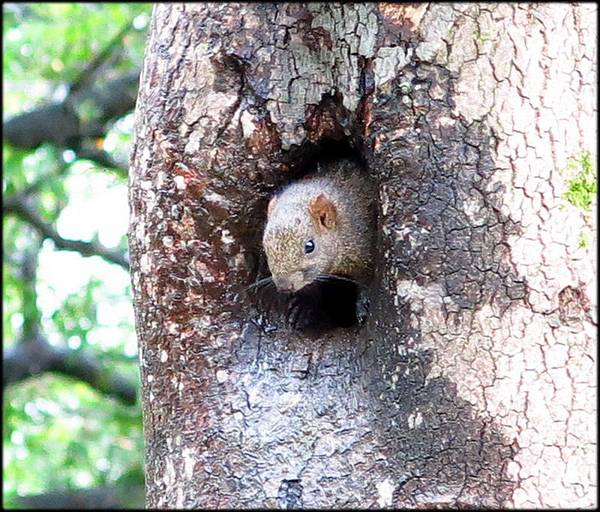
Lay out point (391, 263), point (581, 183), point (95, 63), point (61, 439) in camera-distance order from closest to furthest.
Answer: point (581, 183), point (391, 263), point (95, 63), point (61, 439)

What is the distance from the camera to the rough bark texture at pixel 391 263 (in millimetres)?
2346

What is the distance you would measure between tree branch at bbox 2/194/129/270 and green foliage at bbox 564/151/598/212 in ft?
14.7

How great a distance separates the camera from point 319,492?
7.90 feet

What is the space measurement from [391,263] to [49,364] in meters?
4.66

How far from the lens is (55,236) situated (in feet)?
22.0

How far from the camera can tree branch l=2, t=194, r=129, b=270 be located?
21.6 ft

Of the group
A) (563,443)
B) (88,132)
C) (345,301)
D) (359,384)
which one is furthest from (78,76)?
(563,443)

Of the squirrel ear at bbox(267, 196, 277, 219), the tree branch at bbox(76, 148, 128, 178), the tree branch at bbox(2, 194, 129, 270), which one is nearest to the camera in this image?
the squirrel ear at bbox(267, 196, 277, 219)

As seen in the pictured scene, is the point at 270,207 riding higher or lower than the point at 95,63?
lower

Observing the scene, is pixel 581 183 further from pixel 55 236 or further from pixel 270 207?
pixel 55 236

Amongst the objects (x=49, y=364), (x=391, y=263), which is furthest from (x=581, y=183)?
(x=49, y=364)

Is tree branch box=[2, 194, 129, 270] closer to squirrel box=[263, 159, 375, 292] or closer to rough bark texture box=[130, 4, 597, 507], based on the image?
squirrel box=[263, 159, 375, 292]

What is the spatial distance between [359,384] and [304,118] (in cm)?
71

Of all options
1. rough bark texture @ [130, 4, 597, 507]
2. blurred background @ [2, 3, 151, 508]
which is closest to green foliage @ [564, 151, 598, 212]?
rough bark texture @ [130, 4, 597, 507]
